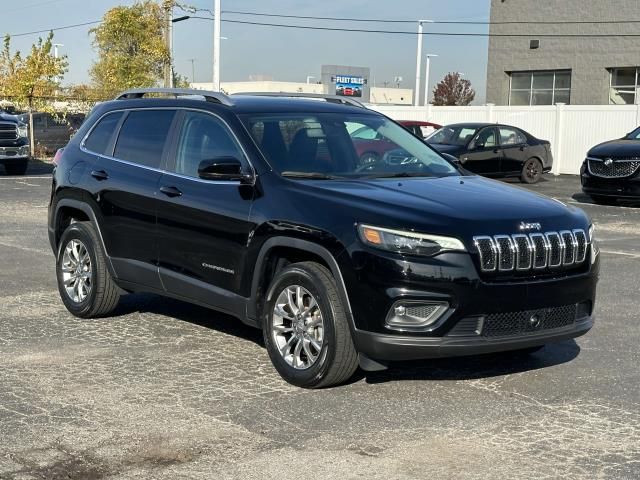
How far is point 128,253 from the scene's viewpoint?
7270 millimetres

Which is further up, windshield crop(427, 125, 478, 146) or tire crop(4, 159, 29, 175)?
windshield crop(427, 125, 478, 146)

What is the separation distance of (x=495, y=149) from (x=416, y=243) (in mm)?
18600

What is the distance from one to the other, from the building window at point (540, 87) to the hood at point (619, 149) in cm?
2422

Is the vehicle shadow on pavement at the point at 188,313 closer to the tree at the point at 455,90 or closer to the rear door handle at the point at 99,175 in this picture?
the rear door handle at the point at 99,175

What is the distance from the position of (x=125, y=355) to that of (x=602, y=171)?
44.9 feet

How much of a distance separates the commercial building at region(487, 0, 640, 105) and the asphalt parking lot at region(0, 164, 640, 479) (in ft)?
113

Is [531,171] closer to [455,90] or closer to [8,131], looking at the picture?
[8,131]

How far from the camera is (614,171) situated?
18.3 metres

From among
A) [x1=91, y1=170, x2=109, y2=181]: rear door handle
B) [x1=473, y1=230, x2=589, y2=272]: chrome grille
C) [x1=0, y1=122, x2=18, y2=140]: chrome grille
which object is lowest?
[x1=473, y1=230, x2=589, y2=272]: chrome grille

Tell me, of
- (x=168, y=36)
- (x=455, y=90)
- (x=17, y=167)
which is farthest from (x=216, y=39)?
(x=455, y=90)

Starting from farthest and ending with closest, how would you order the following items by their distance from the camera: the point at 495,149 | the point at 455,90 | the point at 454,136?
the point at 455,90
the point at 454,136
the point at 495,149

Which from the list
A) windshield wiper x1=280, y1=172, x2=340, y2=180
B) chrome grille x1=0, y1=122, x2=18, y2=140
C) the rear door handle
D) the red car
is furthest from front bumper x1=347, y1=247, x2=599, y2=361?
chrome grille x1=0, y1=122, x2=18, y2=140

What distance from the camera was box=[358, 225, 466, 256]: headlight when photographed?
5.38 m

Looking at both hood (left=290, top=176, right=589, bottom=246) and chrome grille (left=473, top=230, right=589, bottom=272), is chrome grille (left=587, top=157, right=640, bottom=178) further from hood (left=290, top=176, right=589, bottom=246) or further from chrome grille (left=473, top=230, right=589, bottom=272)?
chrome grille (left=473, top=230, right=589, bottom=272)
